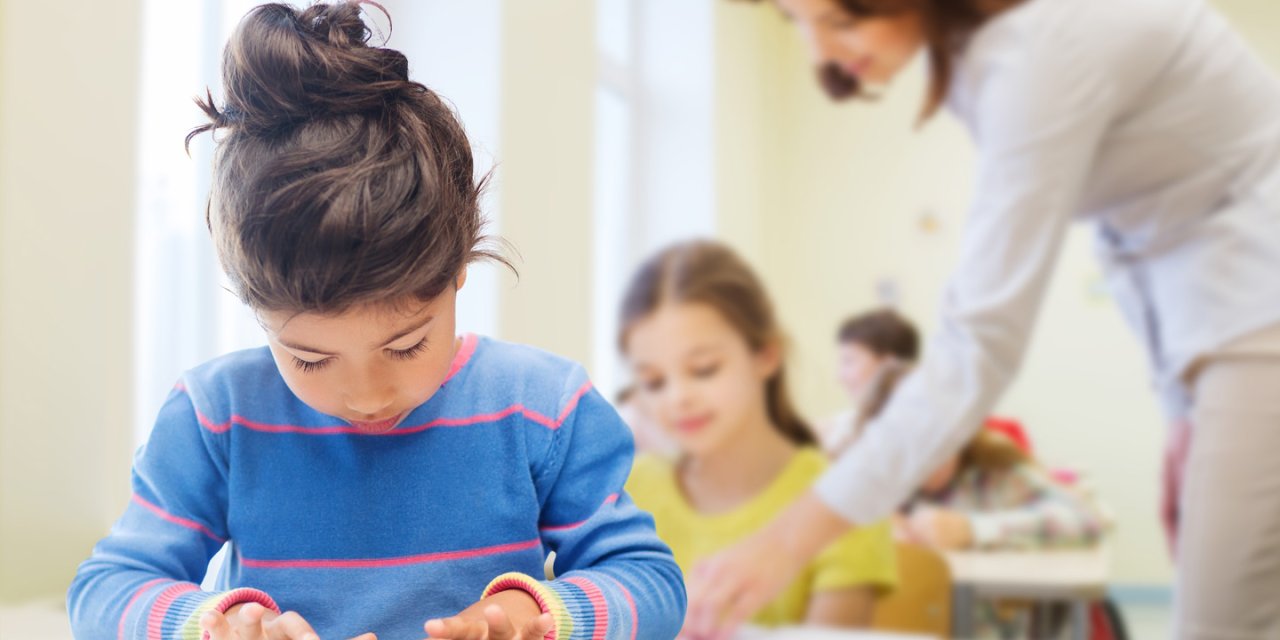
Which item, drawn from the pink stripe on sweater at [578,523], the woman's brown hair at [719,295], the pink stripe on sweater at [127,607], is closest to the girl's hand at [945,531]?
the woman's brown hair at [719,295]

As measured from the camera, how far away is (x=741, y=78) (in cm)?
414

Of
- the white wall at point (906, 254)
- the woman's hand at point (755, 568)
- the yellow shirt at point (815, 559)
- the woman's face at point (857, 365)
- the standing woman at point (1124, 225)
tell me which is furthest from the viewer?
the white wall at point (906, 254)

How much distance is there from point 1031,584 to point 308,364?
6.14 feet

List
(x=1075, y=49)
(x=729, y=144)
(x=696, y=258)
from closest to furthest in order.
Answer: (x=1075, y=49) < (x=696, y=258) < (x=729, y=144)

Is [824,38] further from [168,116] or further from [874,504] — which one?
[168,116]

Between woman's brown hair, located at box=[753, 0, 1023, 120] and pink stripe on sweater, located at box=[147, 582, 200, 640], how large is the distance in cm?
87

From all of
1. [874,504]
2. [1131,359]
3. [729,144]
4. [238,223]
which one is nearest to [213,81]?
[238,223]

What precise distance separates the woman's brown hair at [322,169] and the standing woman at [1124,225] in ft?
2.16

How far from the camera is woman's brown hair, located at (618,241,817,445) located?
1.41m

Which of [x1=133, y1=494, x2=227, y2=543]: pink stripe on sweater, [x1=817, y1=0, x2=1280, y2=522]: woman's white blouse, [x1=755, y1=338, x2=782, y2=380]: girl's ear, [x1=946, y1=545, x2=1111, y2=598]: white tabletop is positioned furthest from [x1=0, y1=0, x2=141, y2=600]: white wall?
[x1=946, y1=545, x2=1111, y2=598]: white tabletop

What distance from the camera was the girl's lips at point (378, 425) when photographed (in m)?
0.45

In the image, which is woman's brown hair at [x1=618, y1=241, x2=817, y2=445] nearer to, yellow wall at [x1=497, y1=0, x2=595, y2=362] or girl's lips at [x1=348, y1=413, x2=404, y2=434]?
yellow wall at [x1=497, y1=0, x2=595, y2=362]

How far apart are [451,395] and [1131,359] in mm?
4836

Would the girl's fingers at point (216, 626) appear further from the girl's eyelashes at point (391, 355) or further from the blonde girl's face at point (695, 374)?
the blonde girl's face at point (695, 374)
